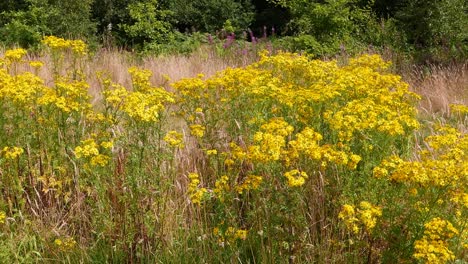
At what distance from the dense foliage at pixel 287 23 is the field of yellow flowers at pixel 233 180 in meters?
6.67

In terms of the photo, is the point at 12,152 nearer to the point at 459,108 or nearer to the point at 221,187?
the point at 221,187

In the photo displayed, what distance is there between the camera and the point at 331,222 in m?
3.05

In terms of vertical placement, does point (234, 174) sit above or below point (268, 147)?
below

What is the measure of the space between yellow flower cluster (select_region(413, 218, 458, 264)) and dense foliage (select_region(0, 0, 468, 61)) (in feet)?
25.1

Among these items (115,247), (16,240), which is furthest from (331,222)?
(16,240)

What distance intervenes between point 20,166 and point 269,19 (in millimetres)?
12785

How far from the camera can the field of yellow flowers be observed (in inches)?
108

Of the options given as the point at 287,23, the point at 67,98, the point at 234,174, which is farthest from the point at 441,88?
the point at 287,23

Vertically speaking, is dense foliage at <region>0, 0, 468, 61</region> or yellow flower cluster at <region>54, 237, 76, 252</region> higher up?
dense foliage at <region>0, 0, 468, 61</region>

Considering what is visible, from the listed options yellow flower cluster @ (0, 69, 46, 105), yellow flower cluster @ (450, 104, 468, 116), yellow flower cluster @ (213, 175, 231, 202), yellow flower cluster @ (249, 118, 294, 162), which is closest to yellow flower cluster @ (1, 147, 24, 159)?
yellow flower cluster @ (0, 69, 46, 105)

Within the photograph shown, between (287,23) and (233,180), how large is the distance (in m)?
9.44

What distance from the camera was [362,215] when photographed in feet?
8.39

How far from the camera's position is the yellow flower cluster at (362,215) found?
8.32ft

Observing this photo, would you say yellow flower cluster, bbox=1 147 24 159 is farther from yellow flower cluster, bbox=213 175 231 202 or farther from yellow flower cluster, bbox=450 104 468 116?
yellow flower cluster, bbox=450 104 468 116
